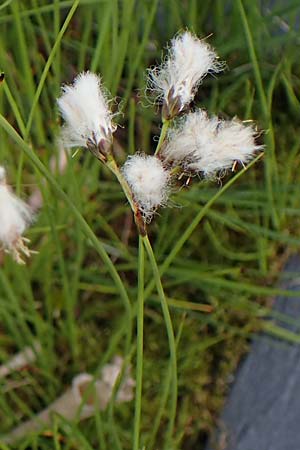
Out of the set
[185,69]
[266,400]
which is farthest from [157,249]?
[185,69]

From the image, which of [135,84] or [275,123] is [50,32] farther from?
[275,123]

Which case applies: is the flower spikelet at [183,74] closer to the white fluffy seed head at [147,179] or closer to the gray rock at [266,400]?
the white fluffy seed head at [147,179]

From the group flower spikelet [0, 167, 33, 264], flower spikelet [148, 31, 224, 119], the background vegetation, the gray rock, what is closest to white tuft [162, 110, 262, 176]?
flower spikelet [148, 31, 224, 119]

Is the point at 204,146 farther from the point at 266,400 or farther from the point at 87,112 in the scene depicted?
the point at 266,400

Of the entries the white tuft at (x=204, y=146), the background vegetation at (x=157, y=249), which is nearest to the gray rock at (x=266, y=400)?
the background vegetation at (x=157, y=249)

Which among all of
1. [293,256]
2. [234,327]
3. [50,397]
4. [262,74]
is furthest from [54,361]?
[262,74]
